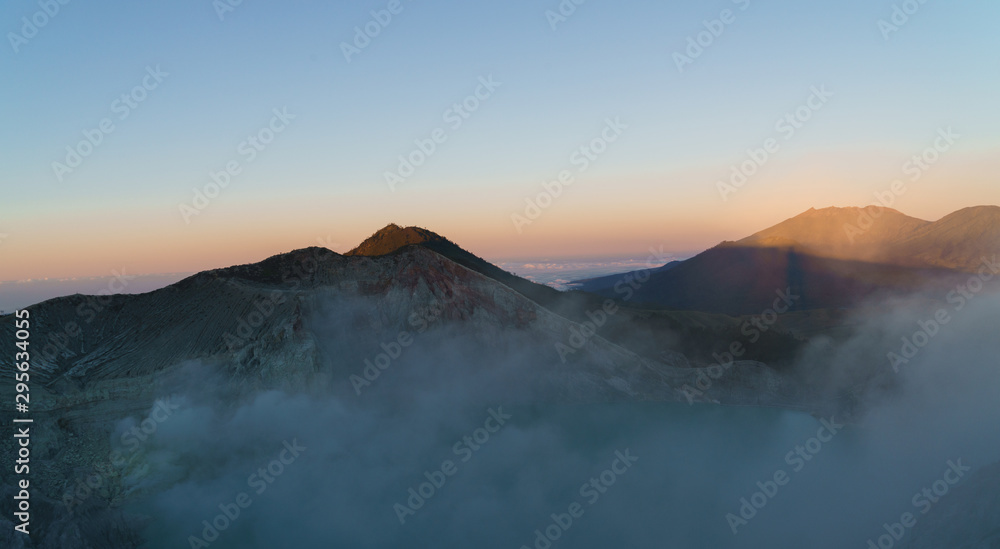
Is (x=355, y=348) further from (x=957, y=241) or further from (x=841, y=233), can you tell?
(x=841, y=233)

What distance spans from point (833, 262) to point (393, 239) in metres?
92.6

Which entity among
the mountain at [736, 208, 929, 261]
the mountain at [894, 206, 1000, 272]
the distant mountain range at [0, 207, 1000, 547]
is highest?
the distant mountain range at [0, 207, 1000, 547]

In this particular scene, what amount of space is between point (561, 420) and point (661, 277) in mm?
95373

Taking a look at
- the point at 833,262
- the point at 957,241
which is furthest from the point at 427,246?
the point at 957,241

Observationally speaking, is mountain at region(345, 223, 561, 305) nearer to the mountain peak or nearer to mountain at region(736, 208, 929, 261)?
the mountain peak

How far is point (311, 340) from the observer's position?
39406 mm

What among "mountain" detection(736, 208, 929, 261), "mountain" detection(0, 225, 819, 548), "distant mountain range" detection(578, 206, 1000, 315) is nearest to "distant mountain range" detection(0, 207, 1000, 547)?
"mountain" detection(0, 225, 819, 548)

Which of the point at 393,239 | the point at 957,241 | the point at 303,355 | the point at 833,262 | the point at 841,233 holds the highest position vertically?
the point at 393,239

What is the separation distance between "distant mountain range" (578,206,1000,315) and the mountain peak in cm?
4242

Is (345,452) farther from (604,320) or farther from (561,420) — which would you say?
(604,320)

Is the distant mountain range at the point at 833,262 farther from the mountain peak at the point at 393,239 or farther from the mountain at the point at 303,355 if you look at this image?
the mountain at the point at 303,355

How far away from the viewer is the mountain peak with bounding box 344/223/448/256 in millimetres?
67250

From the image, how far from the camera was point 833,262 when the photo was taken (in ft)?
374

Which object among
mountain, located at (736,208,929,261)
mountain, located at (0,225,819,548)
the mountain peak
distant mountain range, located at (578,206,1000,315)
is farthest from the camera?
mountain, located at (736,208,929,261)
